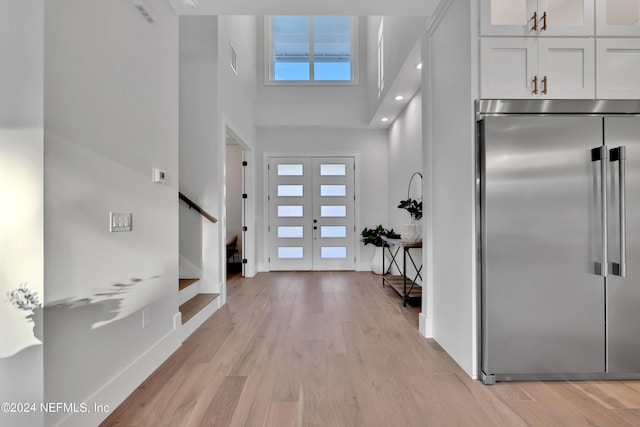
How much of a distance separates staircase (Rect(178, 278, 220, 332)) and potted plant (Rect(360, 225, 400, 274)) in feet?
9.31

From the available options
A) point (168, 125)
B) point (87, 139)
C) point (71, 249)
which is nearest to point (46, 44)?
point (87, 139)

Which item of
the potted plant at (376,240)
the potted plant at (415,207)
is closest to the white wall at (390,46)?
the potted plant at (415,207)

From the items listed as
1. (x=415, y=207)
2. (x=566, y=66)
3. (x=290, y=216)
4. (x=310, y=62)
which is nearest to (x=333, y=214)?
(x=290, y=216)

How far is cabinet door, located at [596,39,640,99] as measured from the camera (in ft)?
6.93

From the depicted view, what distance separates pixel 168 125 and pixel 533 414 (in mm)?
2959

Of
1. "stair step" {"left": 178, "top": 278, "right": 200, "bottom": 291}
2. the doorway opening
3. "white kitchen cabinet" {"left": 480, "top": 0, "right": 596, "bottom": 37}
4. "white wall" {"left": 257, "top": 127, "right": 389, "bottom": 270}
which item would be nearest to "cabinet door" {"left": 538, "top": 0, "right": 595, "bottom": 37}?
"white kitchen cabinet" {"left": 480, "top": 0, "right": 596, "bottom": 37}

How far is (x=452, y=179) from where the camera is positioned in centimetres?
241

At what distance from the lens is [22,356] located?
130 cm

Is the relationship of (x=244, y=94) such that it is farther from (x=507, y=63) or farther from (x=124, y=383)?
(x=124, y=383)

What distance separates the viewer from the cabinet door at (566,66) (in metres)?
2.09

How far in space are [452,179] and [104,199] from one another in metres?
2.22

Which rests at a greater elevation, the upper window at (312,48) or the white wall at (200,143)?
the upper window at (312,48)

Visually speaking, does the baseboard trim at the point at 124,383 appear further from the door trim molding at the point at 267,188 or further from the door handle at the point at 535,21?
the door trim molding at the point at 267,188

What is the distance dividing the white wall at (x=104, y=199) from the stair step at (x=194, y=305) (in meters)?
0.40
